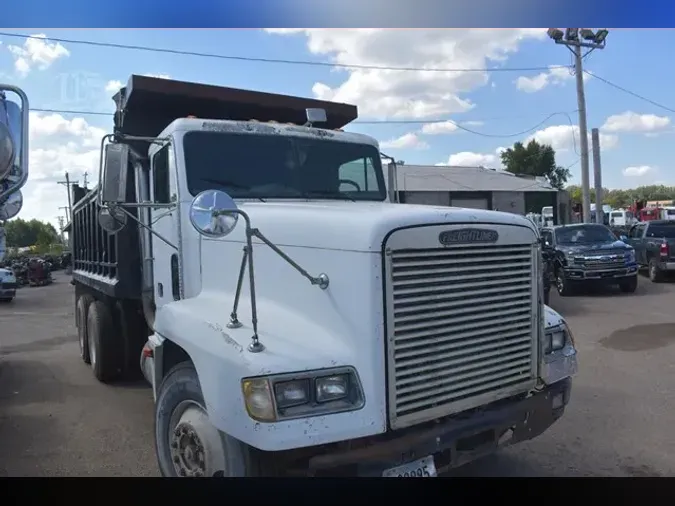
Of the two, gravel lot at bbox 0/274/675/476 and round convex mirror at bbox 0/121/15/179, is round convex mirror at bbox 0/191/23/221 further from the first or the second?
gravel lot at bbox 0/274/675/476

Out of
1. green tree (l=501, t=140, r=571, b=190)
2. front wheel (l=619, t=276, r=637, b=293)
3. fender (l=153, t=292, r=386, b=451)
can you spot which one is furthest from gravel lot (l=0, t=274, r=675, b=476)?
green tree (l=501, t=140, r=571, b=190)

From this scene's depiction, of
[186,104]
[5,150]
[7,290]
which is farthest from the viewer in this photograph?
[7,290]

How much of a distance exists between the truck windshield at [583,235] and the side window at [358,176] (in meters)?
10.5

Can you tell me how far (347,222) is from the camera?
3070mm

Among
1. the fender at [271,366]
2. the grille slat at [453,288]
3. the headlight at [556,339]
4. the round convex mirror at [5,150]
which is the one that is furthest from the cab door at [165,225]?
the headlight at [556,339]

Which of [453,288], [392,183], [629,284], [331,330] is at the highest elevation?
[392,183]

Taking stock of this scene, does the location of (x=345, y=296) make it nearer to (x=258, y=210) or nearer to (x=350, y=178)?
(x=258, y=210)

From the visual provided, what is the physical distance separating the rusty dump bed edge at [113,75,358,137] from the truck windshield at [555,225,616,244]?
1010cm

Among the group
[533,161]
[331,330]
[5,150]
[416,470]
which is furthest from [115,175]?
[533,161]

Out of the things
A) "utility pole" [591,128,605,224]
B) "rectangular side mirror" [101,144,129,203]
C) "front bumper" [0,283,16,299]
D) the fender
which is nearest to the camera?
the fender

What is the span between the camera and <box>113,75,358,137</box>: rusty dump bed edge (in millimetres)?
5242

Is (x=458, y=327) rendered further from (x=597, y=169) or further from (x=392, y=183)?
(x=597, y=169)

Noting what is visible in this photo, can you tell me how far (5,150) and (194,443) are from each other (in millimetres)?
2322
